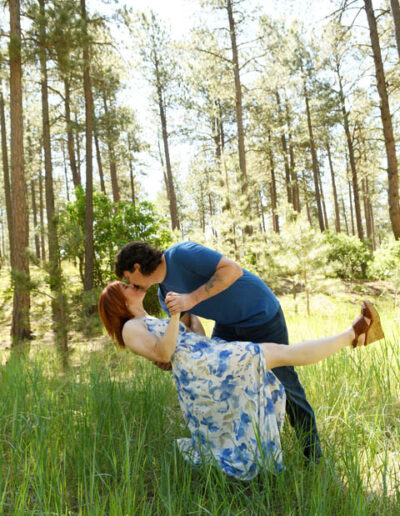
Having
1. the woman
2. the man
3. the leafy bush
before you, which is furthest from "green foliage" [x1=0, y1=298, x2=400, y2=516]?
the leafy bush

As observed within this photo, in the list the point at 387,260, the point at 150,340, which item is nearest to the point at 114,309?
the point at 150,340

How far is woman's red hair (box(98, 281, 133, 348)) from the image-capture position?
2.35m

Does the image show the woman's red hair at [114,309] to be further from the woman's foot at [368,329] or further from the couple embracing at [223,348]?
→ the woman's foot at [368,329]

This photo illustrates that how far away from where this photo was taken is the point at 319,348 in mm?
2303

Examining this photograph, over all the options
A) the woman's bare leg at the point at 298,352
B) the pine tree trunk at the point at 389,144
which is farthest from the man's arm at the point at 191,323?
the pine tree trunk at the point at 389,144

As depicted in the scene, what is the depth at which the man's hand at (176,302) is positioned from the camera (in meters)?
2.00

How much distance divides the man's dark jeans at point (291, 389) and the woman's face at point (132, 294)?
26.5 inches

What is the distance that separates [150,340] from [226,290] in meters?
0.61

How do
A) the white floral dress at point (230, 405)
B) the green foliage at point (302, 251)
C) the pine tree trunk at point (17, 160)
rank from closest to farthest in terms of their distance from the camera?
1. the white floral dress at point (230, 405)
2. the pine tree trunk at point (17, 160)
3. the green foliage at point (302, 251)

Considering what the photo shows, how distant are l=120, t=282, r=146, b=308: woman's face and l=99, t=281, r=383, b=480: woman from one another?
2.9 inches

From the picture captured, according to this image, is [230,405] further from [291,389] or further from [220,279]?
[220,279]

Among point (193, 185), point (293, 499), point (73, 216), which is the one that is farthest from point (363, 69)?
point (193, 185)

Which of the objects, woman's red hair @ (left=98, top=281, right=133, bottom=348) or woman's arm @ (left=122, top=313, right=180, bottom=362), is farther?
woman's red hair @ (left=98, top=281, right=133, bottom=348)

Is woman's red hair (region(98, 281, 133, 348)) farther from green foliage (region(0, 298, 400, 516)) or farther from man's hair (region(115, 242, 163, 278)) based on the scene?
green foliage (region(0, 298, 400, 516))
